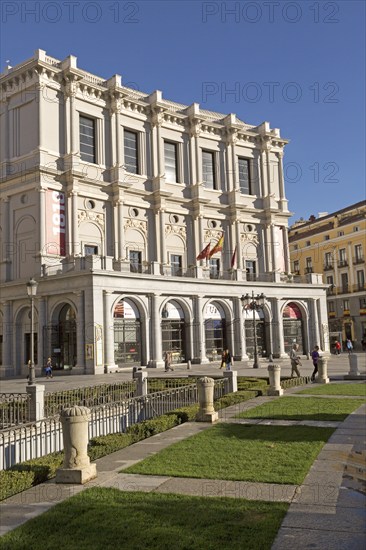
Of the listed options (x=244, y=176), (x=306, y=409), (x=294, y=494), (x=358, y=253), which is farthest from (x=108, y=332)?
(x=358, y=253)

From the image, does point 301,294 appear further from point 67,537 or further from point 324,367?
point 67,537

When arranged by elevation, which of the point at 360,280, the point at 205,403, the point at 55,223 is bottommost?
the point at 205,403

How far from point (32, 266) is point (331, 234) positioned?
49.8 metres

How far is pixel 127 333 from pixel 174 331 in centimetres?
486

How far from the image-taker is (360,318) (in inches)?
2911

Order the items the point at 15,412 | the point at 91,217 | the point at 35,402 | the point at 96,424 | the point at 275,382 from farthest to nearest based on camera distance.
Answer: the point at 91,217, the point at 275,382, the point at 15,412, the point at 35,402, the point at 96,424

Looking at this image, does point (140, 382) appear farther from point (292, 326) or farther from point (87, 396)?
point (292, 326)

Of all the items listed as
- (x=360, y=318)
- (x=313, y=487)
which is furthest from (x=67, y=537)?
(x=360, y=318)

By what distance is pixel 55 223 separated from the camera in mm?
42188

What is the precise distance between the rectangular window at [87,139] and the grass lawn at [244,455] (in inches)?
1400

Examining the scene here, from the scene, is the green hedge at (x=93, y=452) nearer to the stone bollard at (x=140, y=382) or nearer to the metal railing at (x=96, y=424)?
the metal railing at (x=96, y=424)

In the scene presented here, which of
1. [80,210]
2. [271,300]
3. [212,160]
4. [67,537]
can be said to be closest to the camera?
[67,537]

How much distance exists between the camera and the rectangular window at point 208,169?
54.3 meters

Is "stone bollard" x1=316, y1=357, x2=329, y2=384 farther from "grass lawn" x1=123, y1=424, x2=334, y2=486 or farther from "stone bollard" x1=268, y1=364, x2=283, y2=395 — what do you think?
"grass lawn" x1=123, y1=424, x2=334, y2=486
